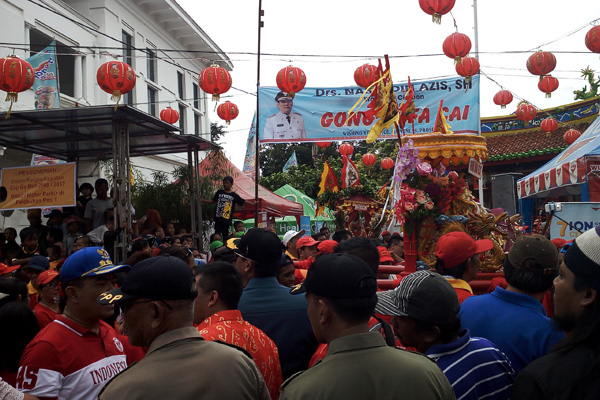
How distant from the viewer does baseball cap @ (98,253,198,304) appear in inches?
77.8

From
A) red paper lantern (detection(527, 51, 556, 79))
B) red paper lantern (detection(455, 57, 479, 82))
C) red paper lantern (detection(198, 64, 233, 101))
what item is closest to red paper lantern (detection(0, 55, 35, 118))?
red paper lantern (detection(198, 64, 233, 101))

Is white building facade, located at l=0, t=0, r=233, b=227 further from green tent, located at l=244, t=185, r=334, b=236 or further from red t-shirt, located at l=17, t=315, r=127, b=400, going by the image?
red t-shirt, located at l=17, t=315, r=127, b=400

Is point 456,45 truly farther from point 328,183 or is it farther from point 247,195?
point 328,183

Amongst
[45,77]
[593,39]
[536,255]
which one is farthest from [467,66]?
[536,255]

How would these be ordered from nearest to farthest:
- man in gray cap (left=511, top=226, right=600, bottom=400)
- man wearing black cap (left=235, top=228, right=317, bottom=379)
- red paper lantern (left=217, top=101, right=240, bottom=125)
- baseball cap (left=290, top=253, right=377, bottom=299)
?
man in gray cap (left=511, top=226, right=600, bottom=400) → baseball cap (left=290, top=253, right=377, bottom=299) → man wearing black cap (left=235, top=228, right=317, bottom=379) → red paper lantern (left=217, top=101, right=240, bottom=125)

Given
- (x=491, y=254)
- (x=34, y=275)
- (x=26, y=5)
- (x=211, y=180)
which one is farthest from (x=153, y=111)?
(x=491, y=254)

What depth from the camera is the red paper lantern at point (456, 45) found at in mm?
11422

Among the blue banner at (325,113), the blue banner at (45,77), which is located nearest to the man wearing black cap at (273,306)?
the blue banner at (45,77)

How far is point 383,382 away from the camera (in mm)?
1750

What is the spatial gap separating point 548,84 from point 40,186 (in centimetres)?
1201

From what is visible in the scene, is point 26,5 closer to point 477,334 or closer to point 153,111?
point 153,111

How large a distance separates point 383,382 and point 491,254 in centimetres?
406

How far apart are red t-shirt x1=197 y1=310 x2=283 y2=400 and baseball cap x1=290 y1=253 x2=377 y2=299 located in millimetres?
783

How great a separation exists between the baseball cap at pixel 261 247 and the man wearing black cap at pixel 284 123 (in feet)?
36.9
